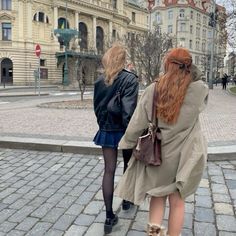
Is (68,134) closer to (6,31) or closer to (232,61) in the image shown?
(232,61)

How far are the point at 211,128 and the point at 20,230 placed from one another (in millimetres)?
7104

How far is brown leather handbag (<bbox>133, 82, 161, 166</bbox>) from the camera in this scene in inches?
110

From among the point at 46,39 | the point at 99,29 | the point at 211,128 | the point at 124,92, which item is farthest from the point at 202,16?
the point at 124,92

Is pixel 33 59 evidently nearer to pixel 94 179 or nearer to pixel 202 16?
pixel 94 179

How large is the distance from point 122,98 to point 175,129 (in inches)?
29.3

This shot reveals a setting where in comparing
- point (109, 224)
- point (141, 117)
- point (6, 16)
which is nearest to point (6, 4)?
point (6, 16)

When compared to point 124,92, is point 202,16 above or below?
above

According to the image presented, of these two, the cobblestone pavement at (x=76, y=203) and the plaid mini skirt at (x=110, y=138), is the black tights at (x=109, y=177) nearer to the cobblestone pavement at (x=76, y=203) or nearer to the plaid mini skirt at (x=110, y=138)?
the plaid mini skirt at (x=110, y=138)

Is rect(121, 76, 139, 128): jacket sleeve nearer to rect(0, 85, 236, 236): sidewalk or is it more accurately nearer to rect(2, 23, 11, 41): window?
rect(0, 85, 236, 236): sidewalk

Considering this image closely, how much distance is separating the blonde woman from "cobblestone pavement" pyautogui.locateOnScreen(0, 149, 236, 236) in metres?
0.40

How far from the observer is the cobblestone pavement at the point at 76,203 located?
3.61 m

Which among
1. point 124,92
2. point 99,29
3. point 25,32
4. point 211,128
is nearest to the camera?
point 124,92

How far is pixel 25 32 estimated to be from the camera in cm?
5050

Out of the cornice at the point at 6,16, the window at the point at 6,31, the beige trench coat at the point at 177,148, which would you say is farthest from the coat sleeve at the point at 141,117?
the cornice at the point at 6,16
